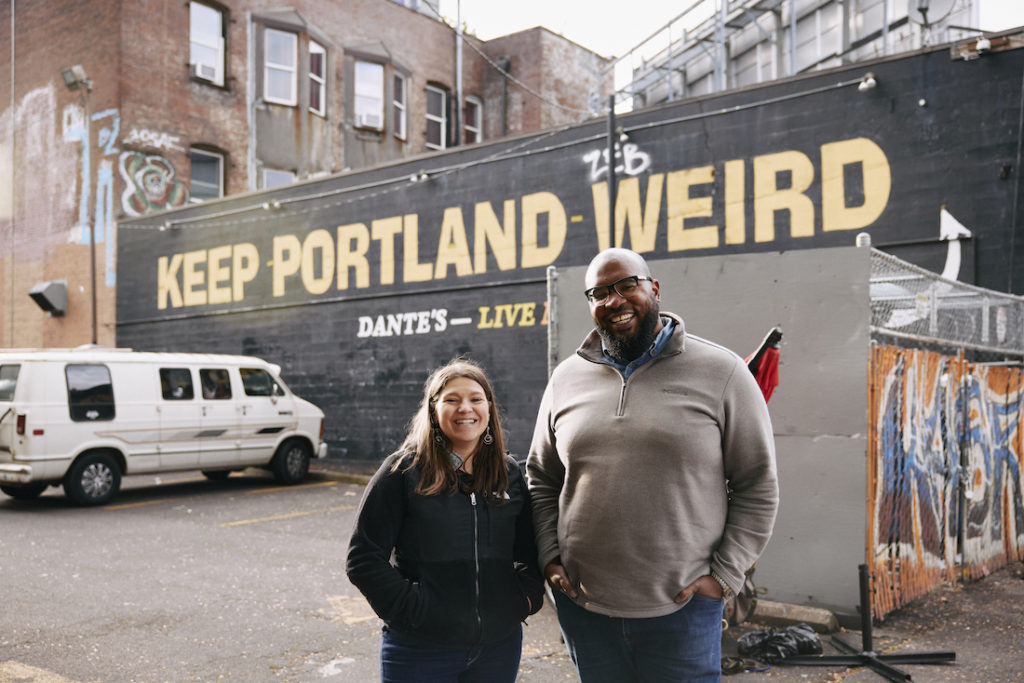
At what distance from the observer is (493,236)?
13.1 metres

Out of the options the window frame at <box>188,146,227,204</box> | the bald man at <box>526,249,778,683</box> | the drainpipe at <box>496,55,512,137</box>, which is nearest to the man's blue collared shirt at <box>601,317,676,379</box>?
the bald man at <box>526,249,778,683</box>

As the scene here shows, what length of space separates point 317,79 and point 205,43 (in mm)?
2730

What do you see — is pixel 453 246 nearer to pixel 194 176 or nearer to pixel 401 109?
pixel 194 176

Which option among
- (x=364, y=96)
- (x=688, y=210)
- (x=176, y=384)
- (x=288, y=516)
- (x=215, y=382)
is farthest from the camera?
(x=364, y=96)

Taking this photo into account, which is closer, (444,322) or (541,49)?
(444,322)

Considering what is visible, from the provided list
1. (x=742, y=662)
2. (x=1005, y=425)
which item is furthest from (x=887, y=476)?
(x=1005, y=425)

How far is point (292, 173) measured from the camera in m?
20.8

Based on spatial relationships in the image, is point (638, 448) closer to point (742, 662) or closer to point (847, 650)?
point (742, 662)

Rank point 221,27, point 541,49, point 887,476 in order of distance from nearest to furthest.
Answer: point 887,476, point 221,27, point 541,49

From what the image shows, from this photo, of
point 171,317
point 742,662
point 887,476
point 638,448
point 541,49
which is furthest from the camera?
point 541,49

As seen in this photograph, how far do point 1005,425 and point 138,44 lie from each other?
1750 centimetres

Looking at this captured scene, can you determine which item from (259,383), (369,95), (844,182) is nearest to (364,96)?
(369,95)

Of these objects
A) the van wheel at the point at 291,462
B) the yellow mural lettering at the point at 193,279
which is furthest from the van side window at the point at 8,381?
the yellow mural lettering at the point at 193,279

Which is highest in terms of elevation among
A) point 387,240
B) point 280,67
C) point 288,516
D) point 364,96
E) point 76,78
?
point 280,67
